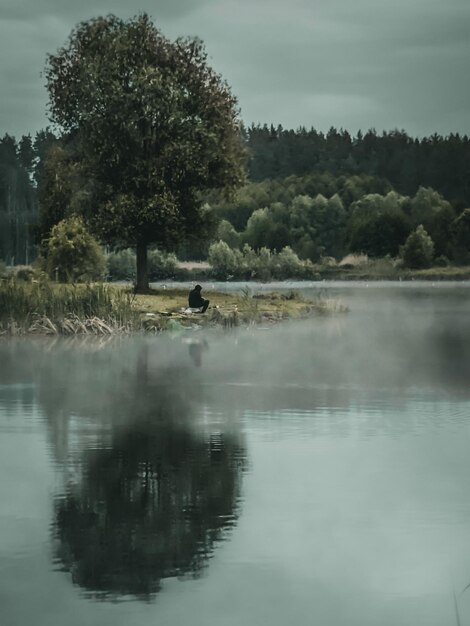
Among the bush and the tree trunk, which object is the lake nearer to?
the tree trunk

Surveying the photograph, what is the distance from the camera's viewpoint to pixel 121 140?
56844mm

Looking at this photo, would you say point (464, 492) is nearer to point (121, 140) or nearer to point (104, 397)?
point (104, 397)

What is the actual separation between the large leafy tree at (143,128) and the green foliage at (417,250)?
53.5 m

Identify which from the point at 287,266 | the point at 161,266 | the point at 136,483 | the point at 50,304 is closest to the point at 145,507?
the point at 136,483

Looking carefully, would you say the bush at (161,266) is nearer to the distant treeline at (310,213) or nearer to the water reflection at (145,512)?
the distant treeline at (310,213)

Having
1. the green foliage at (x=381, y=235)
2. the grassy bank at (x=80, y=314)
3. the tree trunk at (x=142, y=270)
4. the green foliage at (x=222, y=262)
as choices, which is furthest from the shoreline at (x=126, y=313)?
the green foliage at (x=381, y=235)

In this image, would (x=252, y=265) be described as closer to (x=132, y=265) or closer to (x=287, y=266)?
(x=287, y=266)

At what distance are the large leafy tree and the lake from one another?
30460 mm

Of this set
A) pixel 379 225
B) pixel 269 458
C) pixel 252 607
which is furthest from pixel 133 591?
pixel 379 225

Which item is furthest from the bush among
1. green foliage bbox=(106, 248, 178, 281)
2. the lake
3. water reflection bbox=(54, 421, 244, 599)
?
water reflection bbox=(54, 421, 244, 599)

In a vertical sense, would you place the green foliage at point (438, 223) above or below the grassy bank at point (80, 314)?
above

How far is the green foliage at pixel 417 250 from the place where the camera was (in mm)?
110500

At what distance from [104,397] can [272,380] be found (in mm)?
4040

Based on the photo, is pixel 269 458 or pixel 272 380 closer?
pixel 269 458
